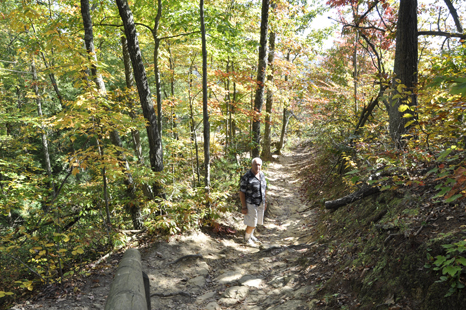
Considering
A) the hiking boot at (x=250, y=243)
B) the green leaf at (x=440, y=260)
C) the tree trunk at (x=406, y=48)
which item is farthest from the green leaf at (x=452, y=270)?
the hiking boot at (x=250, y=243)

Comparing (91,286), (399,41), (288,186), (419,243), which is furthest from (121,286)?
(288,186)

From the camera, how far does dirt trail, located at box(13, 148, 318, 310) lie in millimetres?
3982

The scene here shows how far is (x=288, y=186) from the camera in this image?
1305 cm

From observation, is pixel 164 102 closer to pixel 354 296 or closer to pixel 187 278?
pixel 187 278

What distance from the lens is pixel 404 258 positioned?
2.81 m

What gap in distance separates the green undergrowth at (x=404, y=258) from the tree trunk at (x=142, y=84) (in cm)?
458

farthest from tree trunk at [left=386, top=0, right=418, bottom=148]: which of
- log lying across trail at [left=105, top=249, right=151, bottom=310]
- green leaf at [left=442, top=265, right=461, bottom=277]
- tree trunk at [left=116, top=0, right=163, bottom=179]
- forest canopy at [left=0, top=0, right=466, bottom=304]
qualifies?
tree trunk at [left=116, top=0, right=163, bottom=179]

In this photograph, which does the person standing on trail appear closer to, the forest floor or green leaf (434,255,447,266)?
the forest floor

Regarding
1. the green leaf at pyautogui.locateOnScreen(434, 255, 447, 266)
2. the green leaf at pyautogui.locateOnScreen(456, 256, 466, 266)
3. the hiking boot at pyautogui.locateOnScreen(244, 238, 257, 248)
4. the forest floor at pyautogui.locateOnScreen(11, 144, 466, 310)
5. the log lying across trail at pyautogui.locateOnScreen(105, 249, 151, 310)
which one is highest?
the log lying across trail at pyautogui.locateOnScreen(105, 249, 151, 310)

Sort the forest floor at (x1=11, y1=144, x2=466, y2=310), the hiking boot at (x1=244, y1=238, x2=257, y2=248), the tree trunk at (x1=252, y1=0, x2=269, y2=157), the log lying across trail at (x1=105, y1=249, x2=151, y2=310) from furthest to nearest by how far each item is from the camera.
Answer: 1. the tree trunk at (x1=252, y1=0, x2=269, y2=157)
2. the hiking boot at (x1=244, y1=238, x2=257, y2=248)
3. the forest floor at (x1=11, y1=144, x2=466, y2=310)
4. the log lying across trail at (x1=105, y1=249, x2=151, y2=310)

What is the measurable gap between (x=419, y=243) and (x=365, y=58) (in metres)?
15.8

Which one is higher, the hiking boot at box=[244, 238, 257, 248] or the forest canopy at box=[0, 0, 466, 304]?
the forest canopy at box=[0, 0, 466, 304]

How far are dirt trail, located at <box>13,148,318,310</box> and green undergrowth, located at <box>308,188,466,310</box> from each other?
2.19 ft

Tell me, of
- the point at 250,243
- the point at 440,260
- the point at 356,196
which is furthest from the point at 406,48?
the point at 250,243
